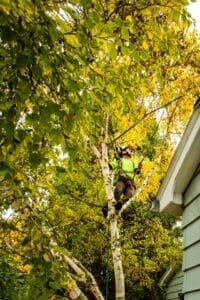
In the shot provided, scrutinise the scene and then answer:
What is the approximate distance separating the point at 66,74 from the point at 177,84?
860 centimetres

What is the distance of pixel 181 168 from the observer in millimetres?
4773

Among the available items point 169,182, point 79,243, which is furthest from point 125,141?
point 169,182

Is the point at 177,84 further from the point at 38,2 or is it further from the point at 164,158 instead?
the point at 38,2

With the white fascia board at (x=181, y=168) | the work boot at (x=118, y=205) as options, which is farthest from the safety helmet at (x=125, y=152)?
the white fascia board at (x=181, y=168)

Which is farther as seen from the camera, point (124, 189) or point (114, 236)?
point (124, 189)

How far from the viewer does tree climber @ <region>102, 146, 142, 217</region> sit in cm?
1085

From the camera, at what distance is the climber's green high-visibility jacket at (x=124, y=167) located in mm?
10898

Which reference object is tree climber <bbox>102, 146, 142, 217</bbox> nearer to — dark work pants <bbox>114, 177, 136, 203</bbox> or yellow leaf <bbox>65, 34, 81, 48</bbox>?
dark work pants <bbox>114, 177, 136, 203</bbox>

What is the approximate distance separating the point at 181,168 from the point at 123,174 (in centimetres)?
633

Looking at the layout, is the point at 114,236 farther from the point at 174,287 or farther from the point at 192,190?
the point at 174,287

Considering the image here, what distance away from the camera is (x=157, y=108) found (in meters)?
11.1

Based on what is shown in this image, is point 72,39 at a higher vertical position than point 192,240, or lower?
higher

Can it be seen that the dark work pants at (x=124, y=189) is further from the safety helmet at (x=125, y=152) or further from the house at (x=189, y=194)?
the house at (x=189, y=194)

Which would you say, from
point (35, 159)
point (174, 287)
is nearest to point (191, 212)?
point (35, 159)
